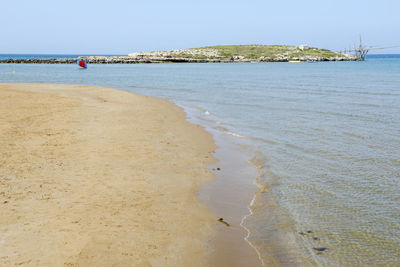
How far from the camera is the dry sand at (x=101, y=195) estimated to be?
217 inches

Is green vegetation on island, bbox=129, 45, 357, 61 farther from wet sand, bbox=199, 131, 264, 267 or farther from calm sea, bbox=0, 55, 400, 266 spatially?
wet sand, bbox=199, 131, 264, 267

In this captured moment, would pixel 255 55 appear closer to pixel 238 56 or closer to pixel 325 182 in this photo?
pixel 238 56

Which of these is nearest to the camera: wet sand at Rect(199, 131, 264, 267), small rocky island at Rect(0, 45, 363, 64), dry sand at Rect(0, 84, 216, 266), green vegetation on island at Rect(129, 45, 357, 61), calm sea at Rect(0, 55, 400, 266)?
dry sand at Rect(0, 84, 216, 266)

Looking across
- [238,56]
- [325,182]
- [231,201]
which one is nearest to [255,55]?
[238,56]

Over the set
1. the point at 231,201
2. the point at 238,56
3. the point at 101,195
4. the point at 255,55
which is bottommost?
the point at 231,201

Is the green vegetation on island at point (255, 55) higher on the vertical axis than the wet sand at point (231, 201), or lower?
higher

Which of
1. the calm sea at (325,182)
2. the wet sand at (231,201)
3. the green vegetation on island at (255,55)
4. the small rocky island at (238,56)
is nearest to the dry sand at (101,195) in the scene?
the wet sand at (231,201)

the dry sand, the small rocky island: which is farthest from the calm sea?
the small rocky island

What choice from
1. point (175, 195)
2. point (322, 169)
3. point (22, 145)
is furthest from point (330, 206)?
point (22, 145)

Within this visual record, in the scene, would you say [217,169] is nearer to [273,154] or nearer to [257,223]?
[273,154]

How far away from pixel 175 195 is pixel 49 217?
2.83 meters

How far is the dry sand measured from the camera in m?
5.51

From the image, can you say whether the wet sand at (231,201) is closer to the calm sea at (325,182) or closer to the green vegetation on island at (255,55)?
the calm sea at (325,182)

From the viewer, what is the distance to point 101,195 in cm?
761
